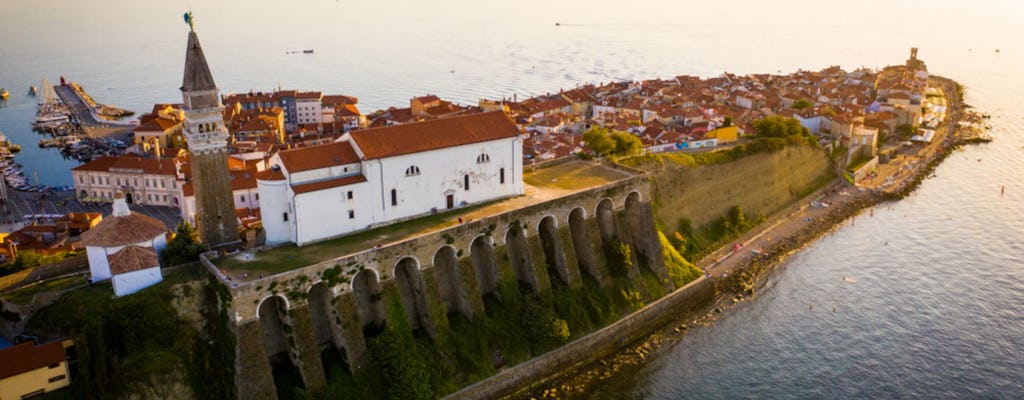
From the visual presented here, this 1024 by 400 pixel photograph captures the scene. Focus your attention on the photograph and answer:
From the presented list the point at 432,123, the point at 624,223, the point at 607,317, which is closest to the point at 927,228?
the point at 624,223

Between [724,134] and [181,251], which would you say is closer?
[181,251]

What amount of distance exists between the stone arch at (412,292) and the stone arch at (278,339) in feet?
16.2

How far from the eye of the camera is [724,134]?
191ft

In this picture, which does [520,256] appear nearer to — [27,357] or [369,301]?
[369,301]

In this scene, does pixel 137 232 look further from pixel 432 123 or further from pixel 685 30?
pixel 685 30

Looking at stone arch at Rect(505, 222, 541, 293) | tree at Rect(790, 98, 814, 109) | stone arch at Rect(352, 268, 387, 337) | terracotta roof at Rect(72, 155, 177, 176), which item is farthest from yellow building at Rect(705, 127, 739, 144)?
terracotta roof at Rect(72, 155, 177, 176)

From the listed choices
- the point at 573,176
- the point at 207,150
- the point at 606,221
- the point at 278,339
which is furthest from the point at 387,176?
the point at 606,221

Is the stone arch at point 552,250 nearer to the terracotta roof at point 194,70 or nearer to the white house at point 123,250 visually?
the terracotta roof at point 194,70

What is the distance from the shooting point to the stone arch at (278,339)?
28539 millimetres

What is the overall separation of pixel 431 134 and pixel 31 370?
1738 centimetres

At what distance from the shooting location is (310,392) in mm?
28234

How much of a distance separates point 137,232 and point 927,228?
151 feet

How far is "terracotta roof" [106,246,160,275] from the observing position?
2667 cm

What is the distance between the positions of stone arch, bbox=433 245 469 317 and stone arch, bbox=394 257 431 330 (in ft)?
3.65
